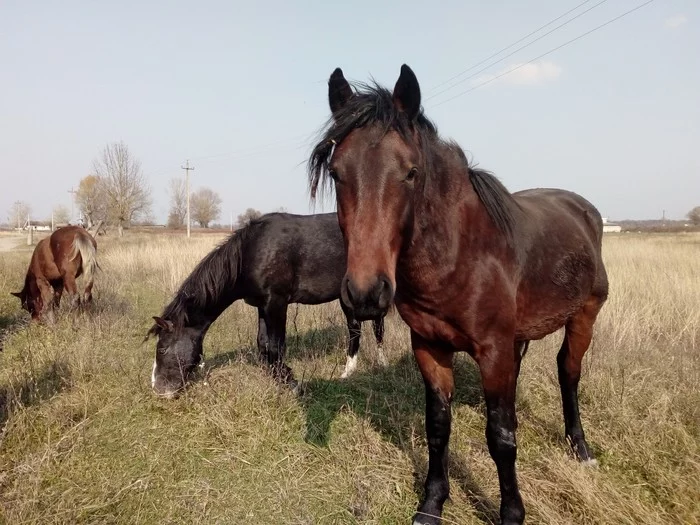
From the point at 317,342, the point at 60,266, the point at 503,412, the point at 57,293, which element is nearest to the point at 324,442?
the point at 503,412

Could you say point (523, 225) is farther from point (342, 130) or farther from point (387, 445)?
point (387, 445)

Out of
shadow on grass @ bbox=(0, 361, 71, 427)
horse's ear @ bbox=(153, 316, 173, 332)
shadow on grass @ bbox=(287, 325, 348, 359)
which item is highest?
horse's ear @ bbox=(153, 316, 173, 332)

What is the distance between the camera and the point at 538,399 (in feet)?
13.2

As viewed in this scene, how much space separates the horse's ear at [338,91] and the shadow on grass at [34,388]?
3.32 m

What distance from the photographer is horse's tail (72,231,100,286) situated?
7.64 m

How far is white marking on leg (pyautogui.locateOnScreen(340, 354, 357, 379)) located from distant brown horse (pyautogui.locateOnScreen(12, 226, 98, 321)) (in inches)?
199

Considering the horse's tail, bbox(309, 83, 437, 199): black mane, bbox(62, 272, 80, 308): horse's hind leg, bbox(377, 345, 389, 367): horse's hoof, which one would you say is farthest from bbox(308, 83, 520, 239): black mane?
the horse's tail

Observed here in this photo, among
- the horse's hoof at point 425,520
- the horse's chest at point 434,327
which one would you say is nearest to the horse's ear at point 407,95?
the horse's chest at point 434,327

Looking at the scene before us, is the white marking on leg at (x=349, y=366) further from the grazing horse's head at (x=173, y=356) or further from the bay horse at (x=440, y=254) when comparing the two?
the bay horse at (x=440, y=254)

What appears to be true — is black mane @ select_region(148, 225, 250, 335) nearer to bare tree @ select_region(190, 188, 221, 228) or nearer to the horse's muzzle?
the horse's muzzle

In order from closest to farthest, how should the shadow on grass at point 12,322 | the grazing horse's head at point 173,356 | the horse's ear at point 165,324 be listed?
the grazing horse's head at point 173,356
the horse's ear at point 165,324
the shadow on grass at point 12,322

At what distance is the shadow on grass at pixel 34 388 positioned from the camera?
11.9ft

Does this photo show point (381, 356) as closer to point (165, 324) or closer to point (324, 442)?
point (324, 442)

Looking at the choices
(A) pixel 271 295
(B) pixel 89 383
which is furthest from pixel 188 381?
(A) pixel 271 295
